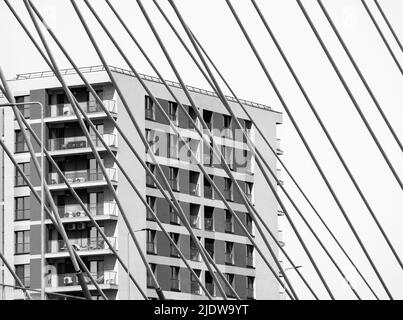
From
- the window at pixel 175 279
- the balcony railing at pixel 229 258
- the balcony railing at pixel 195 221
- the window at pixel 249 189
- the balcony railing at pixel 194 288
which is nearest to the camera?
the window at pixel 175 279

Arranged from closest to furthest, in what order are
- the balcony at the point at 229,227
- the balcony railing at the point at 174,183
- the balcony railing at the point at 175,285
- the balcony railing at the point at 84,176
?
the balcony railing at the point at 84,176, the balcony railing at the point at 175,285, the balcony railing at the point at 174,183, the balcony at the point at 229,227

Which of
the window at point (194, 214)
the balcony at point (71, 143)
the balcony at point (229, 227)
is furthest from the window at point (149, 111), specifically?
the balcony at point (229, 227)

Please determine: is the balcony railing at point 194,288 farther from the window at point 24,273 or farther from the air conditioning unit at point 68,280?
the window at point 24,273

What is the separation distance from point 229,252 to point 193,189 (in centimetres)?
471

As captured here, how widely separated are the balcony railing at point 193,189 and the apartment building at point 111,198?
58 mm

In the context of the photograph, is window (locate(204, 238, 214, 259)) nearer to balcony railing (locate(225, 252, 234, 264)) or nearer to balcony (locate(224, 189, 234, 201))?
balcony railing (locate(225, 252, 234, 264))

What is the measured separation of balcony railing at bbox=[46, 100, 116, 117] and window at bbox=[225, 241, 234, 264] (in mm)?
11619

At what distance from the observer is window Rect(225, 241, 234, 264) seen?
8175cm

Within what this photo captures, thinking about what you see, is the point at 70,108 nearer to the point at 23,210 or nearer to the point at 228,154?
the point at 23,210

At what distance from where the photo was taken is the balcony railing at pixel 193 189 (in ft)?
263

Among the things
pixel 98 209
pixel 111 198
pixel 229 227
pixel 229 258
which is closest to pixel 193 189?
pixel 229 227

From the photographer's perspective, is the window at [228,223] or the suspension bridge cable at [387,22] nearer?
the suspension bridge cable at [387,22]
